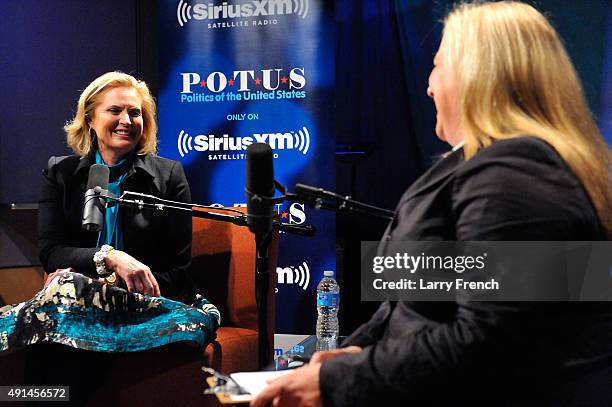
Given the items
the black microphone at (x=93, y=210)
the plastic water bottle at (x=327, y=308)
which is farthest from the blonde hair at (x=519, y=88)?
the plastic water bottle at (x=327, y=308)

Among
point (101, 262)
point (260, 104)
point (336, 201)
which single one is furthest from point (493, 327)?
point (260, 104)

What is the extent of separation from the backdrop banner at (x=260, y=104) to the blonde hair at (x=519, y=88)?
2757 millimetres

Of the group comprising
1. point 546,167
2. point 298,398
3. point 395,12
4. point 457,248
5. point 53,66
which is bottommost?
point 298,398

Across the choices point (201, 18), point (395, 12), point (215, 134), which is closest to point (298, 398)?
point (215, 134)

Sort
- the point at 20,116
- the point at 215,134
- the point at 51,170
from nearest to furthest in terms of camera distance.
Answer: the point at 51,170
the point at 215,134
the point at 20,116

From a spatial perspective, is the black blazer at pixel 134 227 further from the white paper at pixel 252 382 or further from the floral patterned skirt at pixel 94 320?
the white paper at pixel 252 382

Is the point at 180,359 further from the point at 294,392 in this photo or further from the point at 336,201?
the point at 294,392

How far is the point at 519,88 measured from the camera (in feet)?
3.84

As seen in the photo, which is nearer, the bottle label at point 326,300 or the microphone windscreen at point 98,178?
the microphone windscreen at point 98,178

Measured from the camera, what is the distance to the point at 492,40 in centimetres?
118

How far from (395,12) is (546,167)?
4104mm

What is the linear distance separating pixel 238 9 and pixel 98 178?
212 centimetres

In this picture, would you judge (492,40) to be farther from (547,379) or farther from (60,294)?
(60,294)

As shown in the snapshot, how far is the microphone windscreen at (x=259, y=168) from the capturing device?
1762 millimetres
